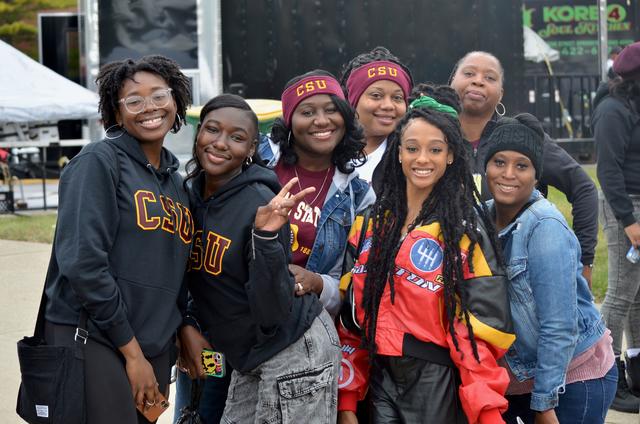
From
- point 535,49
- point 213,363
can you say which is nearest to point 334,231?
point 213,363

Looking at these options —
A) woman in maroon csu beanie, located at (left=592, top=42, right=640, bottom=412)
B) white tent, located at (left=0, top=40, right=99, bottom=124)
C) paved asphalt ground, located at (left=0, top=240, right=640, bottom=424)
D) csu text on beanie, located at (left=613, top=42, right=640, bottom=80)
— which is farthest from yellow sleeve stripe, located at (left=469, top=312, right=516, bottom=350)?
white tent, located at (left=0, top=40, right=99, bottom=124)

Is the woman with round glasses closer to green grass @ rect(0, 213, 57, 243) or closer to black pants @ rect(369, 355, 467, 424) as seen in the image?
black pants @ rect(369, 355, 467, 424)

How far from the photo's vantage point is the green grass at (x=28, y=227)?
1184cm

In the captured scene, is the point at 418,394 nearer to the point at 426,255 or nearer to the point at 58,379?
the point at 426,255

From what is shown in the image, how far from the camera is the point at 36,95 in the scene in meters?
14.9

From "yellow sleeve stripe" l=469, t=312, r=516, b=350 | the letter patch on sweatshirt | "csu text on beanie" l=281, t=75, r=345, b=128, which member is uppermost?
"csu text on beanie" l=281, t=75, r=345, b=128

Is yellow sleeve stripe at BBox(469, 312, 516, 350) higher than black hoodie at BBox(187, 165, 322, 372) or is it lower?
lower

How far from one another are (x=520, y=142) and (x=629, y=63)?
2454 mm

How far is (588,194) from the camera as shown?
509 centimetres

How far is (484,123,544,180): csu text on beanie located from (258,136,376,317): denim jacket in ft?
1.89

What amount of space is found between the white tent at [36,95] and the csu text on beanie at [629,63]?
9.07 m

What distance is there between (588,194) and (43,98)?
11.3 m

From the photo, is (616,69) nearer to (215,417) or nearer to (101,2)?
(215,417)

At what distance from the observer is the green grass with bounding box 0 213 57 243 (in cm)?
1184
